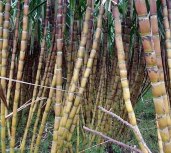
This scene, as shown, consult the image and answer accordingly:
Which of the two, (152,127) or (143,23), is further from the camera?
(152,127)

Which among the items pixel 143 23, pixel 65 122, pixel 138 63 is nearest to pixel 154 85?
pixel 143 23

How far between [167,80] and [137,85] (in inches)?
23.9

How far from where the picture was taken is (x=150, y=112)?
12.8 feet

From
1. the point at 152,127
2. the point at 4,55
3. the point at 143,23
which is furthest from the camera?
the point at 152,127

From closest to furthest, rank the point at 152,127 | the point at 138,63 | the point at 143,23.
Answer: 1. the point at 143,23
2. the point at 138,63
3. the point at 152,127

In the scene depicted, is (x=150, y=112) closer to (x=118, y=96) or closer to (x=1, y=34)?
(x=118, y=96)

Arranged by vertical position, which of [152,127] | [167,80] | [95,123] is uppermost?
[167,80]

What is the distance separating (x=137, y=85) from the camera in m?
2.21

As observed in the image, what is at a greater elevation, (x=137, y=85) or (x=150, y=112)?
(x=137, y=85)

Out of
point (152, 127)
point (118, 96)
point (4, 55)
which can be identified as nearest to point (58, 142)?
point (4, 55)

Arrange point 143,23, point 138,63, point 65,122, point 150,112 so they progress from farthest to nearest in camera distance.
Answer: point 150,112 → point 138,63 → point 65,122 → point 143,23

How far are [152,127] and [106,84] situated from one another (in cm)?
115

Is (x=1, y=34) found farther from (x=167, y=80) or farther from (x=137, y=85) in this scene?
(x=137, y=85)

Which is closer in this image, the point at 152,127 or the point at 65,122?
the point at 65,122
